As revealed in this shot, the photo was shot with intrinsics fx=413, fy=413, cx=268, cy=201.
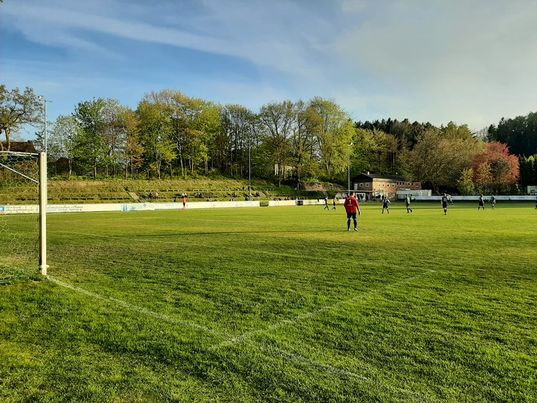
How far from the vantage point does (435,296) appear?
8.00 meters

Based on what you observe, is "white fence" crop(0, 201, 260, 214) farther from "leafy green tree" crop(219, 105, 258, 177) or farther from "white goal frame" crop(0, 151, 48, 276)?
"white goal frame" crop(0, 151, 48, 276)

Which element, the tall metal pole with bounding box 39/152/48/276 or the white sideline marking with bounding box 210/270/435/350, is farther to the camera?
the tall metal pole with bounding box 39/152/48/276

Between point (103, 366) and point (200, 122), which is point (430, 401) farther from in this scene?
point (200, 122)

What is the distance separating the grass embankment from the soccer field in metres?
52.8

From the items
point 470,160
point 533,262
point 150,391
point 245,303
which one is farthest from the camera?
point 470,160

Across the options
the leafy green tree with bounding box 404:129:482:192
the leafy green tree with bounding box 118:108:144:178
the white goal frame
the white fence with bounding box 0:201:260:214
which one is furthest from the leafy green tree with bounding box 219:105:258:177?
the white goal frame

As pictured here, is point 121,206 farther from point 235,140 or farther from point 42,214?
point 235,140

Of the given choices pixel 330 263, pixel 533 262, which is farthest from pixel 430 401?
pixel 533 262

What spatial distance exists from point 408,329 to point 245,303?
290cm

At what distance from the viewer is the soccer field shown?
14.7 ft

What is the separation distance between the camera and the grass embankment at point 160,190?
2400 inches

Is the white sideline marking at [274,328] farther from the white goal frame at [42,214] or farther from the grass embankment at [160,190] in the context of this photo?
the grass embankment at [160,190]

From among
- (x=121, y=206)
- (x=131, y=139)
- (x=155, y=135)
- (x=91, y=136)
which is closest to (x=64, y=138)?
(x=91, y=136)

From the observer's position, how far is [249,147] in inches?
3531
